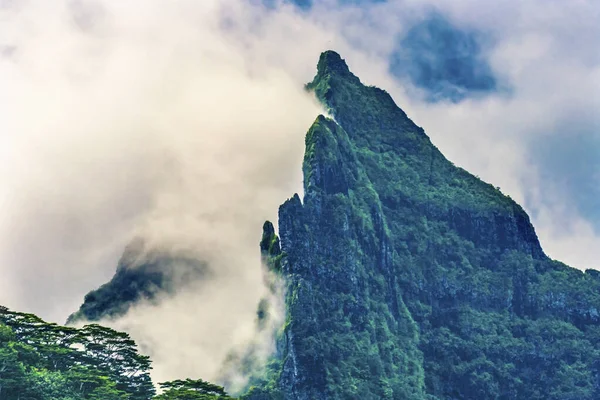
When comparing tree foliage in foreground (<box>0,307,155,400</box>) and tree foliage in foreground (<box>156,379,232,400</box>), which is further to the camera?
tree foliage in foreground (<box>156,379,232,400</box>)

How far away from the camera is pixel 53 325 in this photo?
118 metres

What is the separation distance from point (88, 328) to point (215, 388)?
1845 cm

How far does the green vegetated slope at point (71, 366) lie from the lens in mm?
106062

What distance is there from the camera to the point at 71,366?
4589 inches

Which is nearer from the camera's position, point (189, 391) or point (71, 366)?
point (71, 366)

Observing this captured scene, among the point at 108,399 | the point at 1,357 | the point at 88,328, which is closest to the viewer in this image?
the point at 1,357

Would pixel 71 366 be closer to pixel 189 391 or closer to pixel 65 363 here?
pixel 65 363

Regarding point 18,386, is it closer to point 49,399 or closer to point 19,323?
point 49,399

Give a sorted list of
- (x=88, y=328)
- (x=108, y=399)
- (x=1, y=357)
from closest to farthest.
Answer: (x=1, y=357)
(x=108, y=399)
(x=88, y=328)

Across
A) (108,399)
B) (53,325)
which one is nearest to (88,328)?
(53,325)

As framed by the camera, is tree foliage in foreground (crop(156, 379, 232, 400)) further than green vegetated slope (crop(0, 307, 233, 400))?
Yes

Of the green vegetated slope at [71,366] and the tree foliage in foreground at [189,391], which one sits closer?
the green vegetated slope at [71,366]

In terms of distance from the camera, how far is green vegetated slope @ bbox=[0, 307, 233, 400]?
106 metres

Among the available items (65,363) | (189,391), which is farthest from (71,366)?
(189,391)
